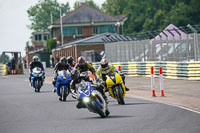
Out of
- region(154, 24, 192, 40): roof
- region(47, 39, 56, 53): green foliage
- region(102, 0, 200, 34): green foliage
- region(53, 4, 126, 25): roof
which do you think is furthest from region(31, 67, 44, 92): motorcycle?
region(47, 39, 56, 53): green foliage

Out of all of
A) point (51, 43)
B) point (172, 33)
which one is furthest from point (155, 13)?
point (172, 33)

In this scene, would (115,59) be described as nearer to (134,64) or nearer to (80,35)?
(134,64)

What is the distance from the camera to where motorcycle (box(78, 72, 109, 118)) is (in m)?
12.5

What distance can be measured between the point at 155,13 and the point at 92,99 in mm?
84741

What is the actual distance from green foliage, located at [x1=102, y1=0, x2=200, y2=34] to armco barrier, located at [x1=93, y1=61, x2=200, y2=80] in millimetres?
52339

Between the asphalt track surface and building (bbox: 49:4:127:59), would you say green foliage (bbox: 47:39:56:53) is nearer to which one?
building (bbox: 49:4:127:59)

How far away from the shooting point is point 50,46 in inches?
3698

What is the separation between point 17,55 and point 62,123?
40.6 metres

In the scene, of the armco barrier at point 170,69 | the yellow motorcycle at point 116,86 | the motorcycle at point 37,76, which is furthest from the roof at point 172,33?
the yellow motorcycle at point 116,86

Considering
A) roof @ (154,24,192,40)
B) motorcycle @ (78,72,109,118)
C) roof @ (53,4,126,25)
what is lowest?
motorcycle @ (78,72,109,118)

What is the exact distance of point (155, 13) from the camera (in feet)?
316

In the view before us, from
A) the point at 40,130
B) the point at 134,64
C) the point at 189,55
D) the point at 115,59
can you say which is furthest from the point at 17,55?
the point at 40,130

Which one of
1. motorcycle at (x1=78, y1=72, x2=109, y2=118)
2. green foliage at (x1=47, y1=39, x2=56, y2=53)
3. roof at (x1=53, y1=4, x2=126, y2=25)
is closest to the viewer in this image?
motorcycle at (x1=78, y1=72, x2=109, y2=118)

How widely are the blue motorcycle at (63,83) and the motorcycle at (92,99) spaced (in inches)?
234
